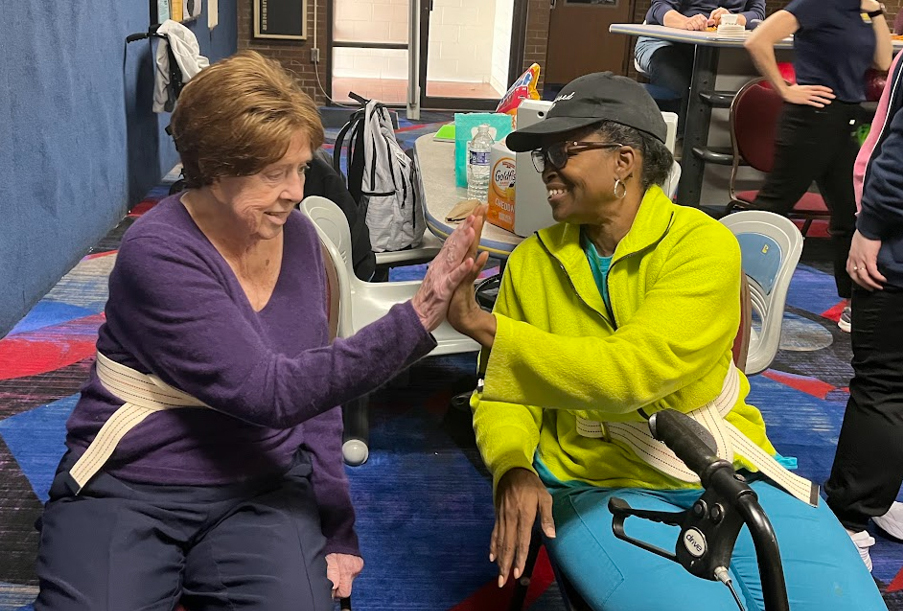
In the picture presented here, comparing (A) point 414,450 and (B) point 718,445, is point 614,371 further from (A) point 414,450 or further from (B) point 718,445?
(A) point 414,450

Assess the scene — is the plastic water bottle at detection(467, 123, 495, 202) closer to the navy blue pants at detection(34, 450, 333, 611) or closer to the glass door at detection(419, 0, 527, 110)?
the navy blue pants at detection(34, 450, 333, 611)

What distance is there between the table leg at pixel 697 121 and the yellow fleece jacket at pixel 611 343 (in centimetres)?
343

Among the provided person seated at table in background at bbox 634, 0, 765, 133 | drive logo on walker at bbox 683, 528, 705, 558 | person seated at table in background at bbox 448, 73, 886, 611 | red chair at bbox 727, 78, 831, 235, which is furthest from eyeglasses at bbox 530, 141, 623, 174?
person seated at table in background at bbox 634, 0, 765, 133

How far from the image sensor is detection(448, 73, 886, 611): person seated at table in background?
4.62 ft

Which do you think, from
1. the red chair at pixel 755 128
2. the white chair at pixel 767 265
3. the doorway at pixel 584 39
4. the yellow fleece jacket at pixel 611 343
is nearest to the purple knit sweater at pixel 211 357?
the yellow fleece jacket at pixel 611 343

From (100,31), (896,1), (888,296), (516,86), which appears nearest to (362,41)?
(100,31)

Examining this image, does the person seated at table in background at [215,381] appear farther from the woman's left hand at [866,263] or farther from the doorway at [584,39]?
the doorway at [584,39]

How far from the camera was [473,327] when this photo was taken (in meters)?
1.42

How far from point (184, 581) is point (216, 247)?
1.71ft

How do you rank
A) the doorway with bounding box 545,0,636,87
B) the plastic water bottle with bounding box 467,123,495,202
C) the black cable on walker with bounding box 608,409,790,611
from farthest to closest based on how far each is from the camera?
the doorway with bounding box 545,0,636,87
the plastic water bottle with bounding box 467,123,495,202
the black cable on walker with bounding box 608,409,790,611

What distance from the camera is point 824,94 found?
3646 millimetres

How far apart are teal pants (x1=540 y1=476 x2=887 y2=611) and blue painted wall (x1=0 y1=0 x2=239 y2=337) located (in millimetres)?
2648

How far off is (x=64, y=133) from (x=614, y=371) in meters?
3.31

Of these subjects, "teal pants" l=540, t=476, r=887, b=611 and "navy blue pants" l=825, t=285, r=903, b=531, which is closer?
"teal pants" l=540, t=476, r=887, b=611
